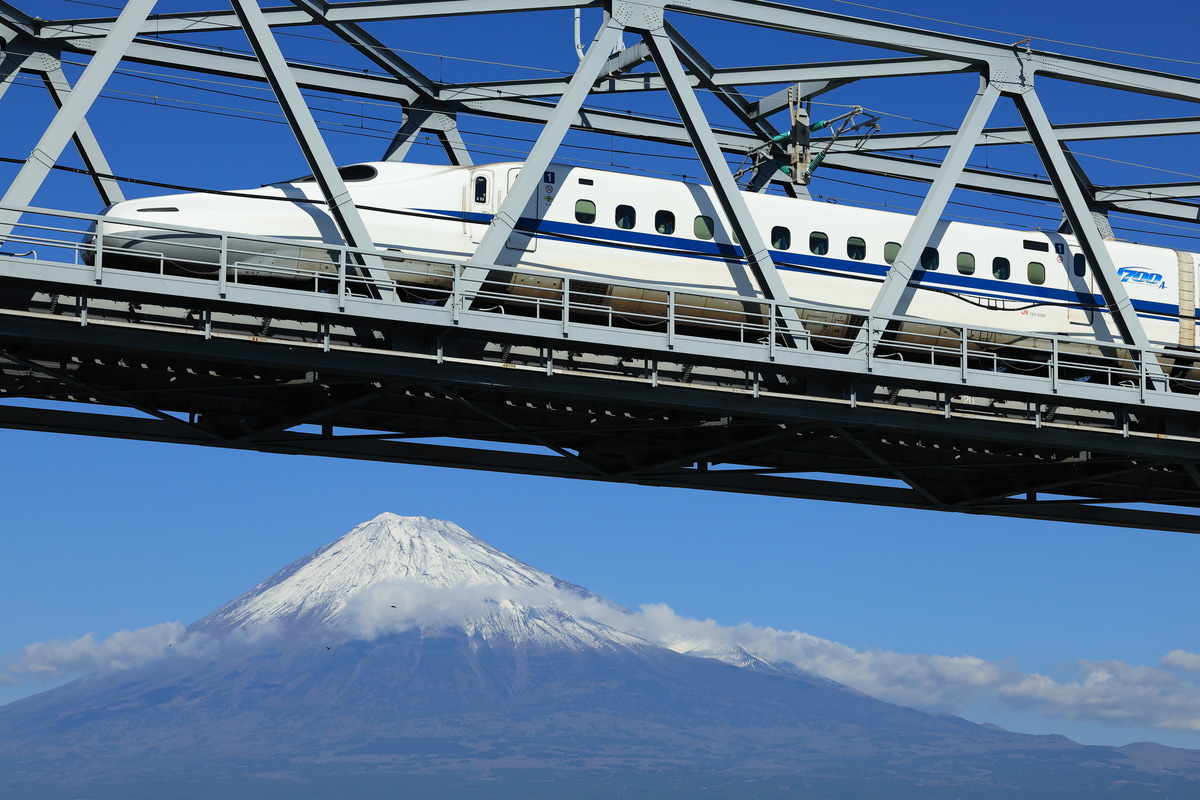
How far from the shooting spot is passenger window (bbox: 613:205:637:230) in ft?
111

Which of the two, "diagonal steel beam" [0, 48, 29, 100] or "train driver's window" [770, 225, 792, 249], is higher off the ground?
"diagonal steel beam" [0, 48, 29, 100]

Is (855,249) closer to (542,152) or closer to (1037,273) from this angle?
(1037,273)

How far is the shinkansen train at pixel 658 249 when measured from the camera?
29.5 m

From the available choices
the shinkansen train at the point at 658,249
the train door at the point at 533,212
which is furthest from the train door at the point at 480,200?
the train door at the point at 533,212

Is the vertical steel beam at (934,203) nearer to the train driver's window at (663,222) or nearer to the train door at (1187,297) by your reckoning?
the train driver's window at (663,222)

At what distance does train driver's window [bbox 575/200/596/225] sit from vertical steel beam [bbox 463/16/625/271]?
428 cm

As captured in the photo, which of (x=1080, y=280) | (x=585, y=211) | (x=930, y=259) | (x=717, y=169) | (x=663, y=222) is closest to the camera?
(x=717, y=169)

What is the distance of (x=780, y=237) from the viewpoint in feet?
117

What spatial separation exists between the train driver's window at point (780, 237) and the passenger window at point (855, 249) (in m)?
1.73

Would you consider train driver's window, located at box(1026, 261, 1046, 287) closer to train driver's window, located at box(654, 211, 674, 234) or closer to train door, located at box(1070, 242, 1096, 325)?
train door, located at box(1070, 242, 1096, 325)

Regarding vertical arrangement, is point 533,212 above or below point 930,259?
below

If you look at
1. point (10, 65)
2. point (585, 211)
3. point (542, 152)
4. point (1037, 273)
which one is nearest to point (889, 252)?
point (1037, 273)

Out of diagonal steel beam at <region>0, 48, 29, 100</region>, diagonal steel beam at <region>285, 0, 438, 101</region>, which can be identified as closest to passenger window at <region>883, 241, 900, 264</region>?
diagonal steel beam at <region>285, 0, 438, 101</region>

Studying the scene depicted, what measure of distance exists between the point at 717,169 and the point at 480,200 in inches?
235
